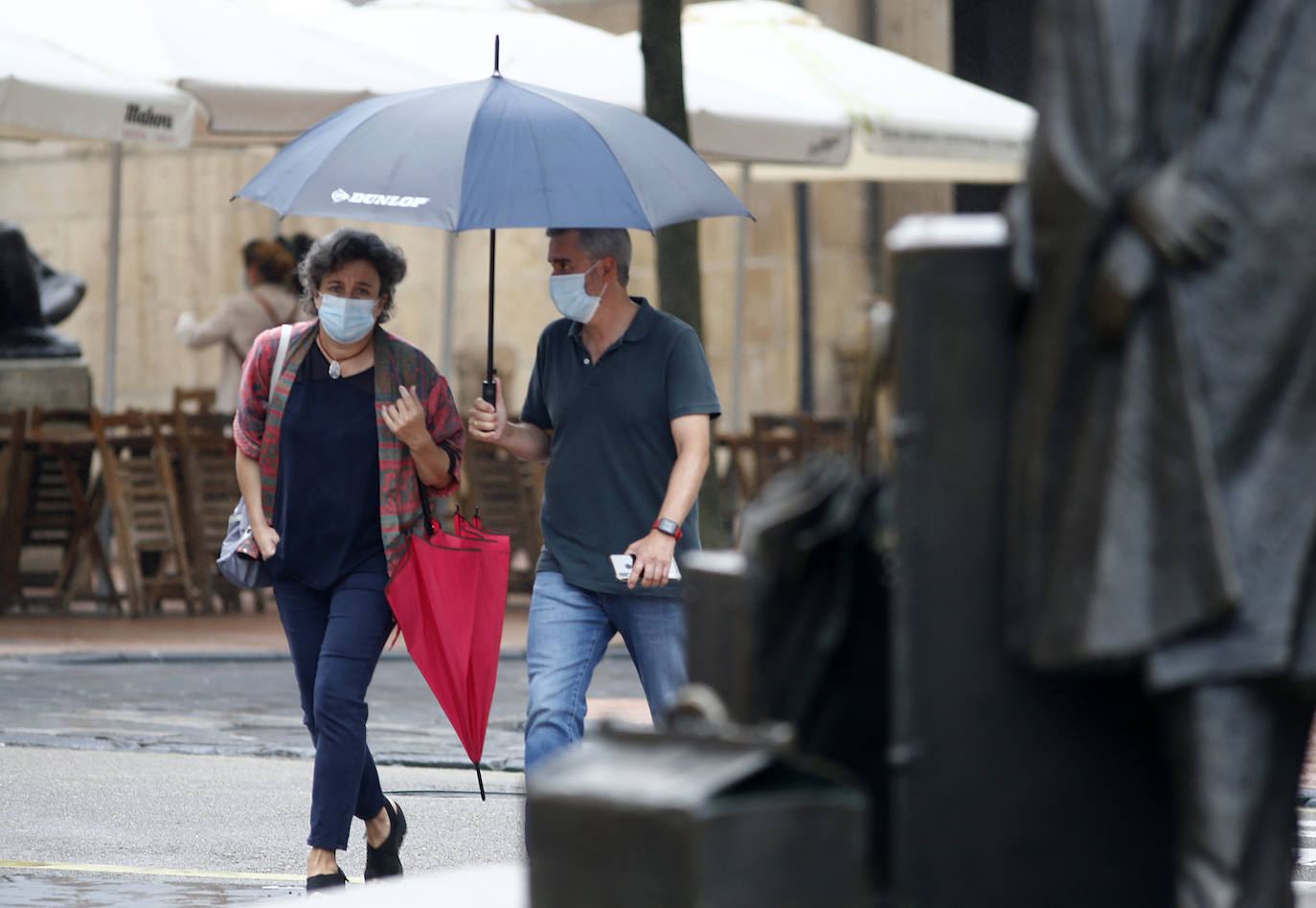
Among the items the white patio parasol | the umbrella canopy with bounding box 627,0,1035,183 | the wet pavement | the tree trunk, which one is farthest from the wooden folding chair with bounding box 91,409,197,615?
the umbrella canopy with bounding box 627,0,1035,183

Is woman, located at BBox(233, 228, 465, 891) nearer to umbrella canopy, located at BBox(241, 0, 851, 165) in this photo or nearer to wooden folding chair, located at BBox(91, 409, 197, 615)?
umbrella canopy, located at BBox(241, 0, 851, 165)

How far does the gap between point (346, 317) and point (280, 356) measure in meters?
0.24

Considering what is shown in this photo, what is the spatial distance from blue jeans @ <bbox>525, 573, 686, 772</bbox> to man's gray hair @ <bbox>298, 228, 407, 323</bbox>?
99 centimetres

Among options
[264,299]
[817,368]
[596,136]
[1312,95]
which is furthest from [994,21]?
[1312,95]

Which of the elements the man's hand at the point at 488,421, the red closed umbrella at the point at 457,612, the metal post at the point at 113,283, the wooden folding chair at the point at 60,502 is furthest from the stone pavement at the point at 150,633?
the man's hand at the point at 488,421

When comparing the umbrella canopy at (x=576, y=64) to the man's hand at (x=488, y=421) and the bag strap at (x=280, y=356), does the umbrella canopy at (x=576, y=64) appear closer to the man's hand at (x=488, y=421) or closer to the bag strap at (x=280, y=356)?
the bag strap at (x=280, y=356)

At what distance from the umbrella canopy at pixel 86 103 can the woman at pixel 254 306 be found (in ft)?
5.76

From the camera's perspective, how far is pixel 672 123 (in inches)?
421

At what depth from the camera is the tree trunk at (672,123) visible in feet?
35.1

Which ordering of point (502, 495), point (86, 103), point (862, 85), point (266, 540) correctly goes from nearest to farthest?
point (266, 540)
point (86, 103)
point (502, 495)
point (862, 85)

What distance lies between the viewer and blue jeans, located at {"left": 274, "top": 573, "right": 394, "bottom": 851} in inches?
237

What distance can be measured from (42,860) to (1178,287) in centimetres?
441

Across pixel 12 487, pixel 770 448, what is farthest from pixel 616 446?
pixel 770 448

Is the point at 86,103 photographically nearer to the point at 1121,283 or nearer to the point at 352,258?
the point at 352,258
